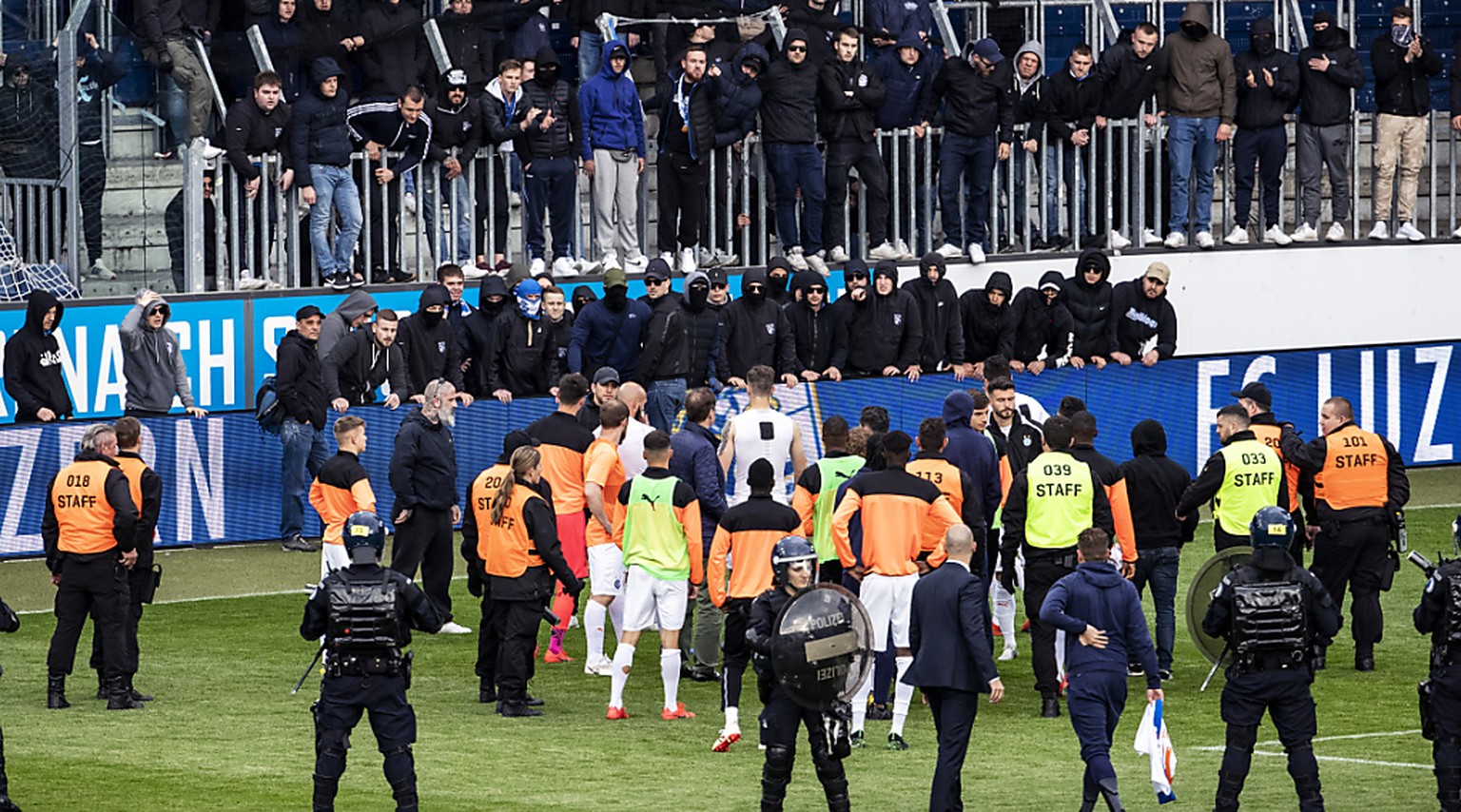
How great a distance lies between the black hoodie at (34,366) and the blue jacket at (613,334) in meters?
4.23

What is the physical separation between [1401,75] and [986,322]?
6234 mm

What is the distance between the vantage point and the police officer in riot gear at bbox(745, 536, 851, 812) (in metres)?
11.8

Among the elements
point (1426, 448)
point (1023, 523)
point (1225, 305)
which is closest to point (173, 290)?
point (1023, 523)

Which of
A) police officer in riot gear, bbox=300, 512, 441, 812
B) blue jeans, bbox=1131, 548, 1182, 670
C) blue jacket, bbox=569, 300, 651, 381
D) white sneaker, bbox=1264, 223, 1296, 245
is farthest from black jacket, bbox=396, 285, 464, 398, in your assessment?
white sneaker, bbox=1264, 223, 1296, 245

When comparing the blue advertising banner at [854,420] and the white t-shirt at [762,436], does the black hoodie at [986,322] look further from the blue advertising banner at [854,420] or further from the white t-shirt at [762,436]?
the white t-shirt at [762,436]

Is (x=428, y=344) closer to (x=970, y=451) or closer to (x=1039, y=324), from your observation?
(x=1039, y=324)

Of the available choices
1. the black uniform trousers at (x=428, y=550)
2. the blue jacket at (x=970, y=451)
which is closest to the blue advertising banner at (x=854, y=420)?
the black uniform trousers at (x=428, y=550)

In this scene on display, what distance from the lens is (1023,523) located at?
15086mm

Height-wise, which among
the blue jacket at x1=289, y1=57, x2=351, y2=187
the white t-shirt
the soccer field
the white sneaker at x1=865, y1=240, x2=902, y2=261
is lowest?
the soccer field

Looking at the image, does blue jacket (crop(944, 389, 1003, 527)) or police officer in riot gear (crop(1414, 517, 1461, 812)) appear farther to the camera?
blue jacket (crop(944, 389, 1003, 527))

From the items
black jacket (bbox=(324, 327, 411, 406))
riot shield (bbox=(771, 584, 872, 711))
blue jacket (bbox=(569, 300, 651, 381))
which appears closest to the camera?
riot shield (bbox=(771, 584, 872, 711))

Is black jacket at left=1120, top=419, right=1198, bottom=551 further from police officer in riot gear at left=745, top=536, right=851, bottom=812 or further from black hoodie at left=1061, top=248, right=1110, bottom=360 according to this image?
black hoodie at left=1061, top=248, right=1110, bottom=360

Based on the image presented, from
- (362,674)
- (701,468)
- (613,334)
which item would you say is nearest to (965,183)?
(613,334)

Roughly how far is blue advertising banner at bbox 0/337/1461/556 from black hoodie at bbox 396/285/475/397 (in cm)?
44
